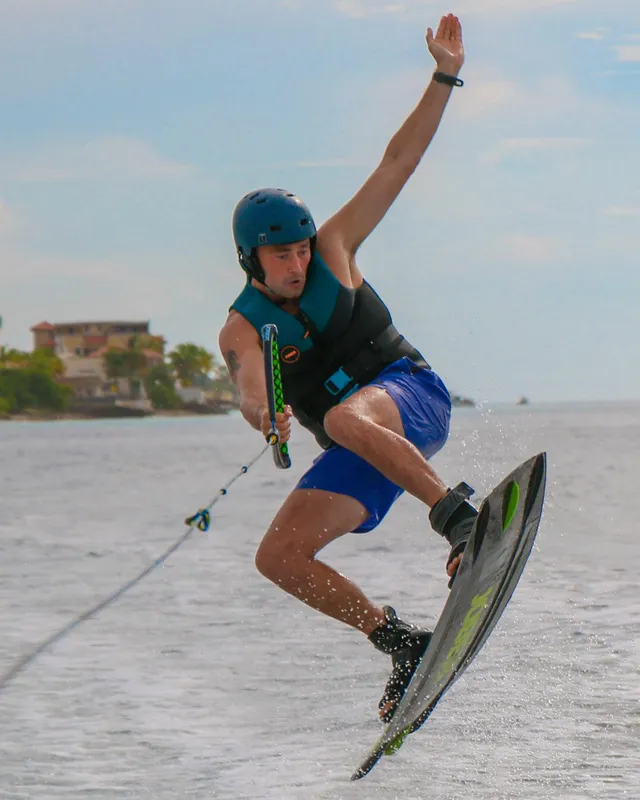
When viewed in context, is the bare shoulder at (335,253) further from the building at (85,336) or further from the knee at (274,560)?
the building at (85,336)

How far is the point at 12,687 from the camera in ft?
23.1

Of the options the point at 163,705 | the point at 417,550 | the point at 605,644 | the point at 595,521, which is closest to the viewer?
the point at 163,705

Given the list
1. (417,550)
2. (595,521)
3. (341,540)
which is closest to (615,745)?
(417,550)

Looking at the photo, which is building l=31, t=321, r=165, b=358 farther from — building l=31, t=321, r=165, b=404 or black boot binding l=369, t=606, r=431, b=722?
black boot binding l=369, t=606, r=431, b=722

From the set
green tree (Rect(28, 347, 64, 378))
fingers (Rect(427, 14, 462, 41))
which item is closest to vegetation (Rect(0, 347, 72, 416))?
green tree (Rect(28, 347, 64, 378))

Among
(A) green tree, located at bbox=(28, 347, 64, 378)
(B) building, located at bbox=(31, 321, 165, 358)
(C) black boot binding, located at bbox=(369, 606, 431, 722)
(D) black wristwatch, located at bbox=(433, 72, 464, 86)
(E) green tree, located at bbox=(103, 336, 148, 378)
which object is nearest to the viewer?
(C) black boot binding, located at bbox=(369, 606, 431, 722)

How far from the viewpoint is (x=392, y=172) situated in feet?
18.6

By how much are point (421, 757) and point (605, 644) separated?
2560 millimetres

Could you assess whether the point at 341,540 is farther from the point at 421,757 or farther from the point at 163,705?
the point at 421,757

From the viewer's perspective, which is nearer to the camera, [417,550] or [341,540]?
[417,550]

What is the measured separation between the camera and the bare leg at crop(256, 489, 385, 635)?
17.3 feet

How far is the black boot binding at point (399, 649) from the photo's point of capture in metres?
5.26

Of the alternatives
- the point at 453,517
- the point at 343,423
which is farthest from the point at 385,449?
the point at 453,517

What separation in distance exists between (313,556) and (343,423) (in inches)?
24.7
